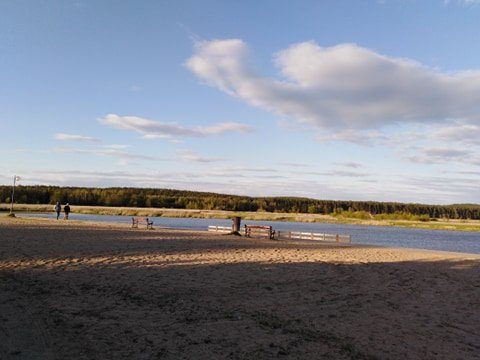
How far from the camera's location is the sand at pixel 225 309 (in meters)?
7.20

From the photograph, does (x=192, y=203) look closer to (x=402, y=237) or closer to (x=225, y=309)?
(x=402, y=237)

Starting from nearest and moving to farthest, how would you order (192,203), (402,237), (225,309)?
(225,309) → (402,237) → (192,203)

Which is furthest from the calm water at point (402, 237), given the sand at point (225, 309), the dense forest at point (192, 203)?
the dense forest at point (192, 203)

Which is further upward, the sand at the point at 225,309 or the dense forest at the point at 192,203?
the dense forest at the point at 192,203

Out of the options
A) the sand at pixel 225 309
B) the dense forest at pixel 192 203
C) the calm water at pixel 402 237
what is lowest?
the calm water at pixel 402 237

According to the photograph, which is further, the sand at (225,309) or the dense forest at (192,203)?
the dense forest at (192,203)

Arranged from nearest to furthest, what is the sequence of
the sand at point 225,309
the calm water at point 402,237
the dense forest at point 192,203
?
the sand at point 225,309
the calm water at point 402,237
the dense forest at point 192,203

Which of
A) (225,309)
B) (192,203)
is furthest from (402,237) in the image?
(192,203)

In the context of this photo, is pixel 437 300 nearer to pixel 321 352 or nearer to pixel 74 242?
pixel 321 352

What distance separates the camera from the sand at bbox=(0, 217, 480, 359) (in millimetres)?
7203

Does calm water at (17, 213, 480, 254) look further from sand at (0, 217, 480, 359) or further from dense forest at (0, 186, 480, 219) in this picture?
dense forest at (0, 186, 480, 219)

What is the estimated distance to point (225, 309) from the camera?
9812 mm

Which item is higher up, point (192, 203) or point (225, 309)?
point (192, 203)

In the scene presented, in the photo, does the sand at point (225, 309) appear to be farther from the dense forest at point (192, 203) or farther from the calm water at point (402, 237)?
the dense forest at point (192, 203)
